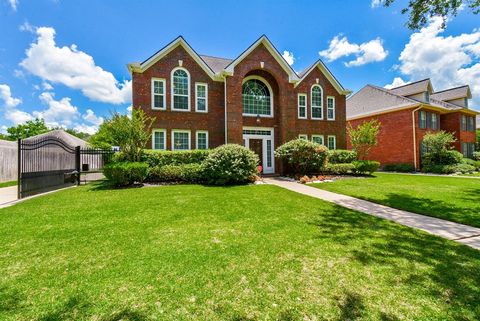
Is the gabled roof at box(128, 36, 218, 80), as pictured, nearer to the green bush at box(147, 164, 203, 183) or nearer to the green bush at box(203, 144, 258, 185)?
the green bush at box(147, 164, 203, 183)

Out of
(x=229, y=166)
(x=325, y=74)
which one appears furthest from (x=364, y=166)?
(x=229, y=166)

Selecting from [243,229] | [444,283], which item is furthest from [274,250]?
[444,283]

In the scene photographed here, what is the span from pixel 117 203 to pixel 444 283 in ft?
26.3

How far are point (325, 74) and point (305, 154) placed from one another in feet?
28.5

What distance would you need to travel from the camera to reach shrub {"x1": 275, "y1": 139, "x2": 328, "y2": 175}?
14.0 metres

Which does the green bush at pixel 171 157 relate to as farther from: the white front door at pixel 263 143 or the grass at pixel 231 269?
the grass at pixel 231 269

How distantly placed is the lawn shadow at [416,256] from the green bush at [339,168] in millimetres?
10470

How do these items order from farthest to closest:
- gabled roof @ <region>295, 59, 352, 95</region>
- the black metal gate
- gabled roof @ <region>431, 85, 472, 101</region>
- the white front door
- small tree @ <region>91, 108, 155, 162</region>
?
1. gabled roof @ <region>431, 85, 472, 101</region>
2. gabled roof @ <region>295, 59, 352, 95</region>
3. the white front door
4. small tree @ <region>91, 108, 155, 162</region>
5. the black metal gate

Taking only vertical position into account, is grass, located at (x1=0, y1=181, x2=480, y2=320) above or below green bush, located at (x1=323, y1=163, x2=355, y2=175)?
below

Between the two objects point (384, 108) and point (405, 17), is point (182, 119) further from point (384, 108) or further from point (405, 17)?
point (384, 108)

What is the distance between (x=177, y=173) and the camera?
12500 mm

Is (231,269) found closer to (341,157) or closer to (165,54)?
(165,54)

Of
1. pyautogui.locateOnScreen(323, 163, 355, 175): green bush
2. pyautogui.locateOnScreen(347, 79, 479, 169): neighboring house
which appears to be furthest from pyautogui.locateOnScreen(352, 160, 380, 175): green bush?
pyautogui.locateOnScreen(347, 79, 479, 169): neighboring house

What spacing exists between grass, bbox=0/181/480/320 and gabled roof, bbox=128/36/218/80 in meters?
11.0
